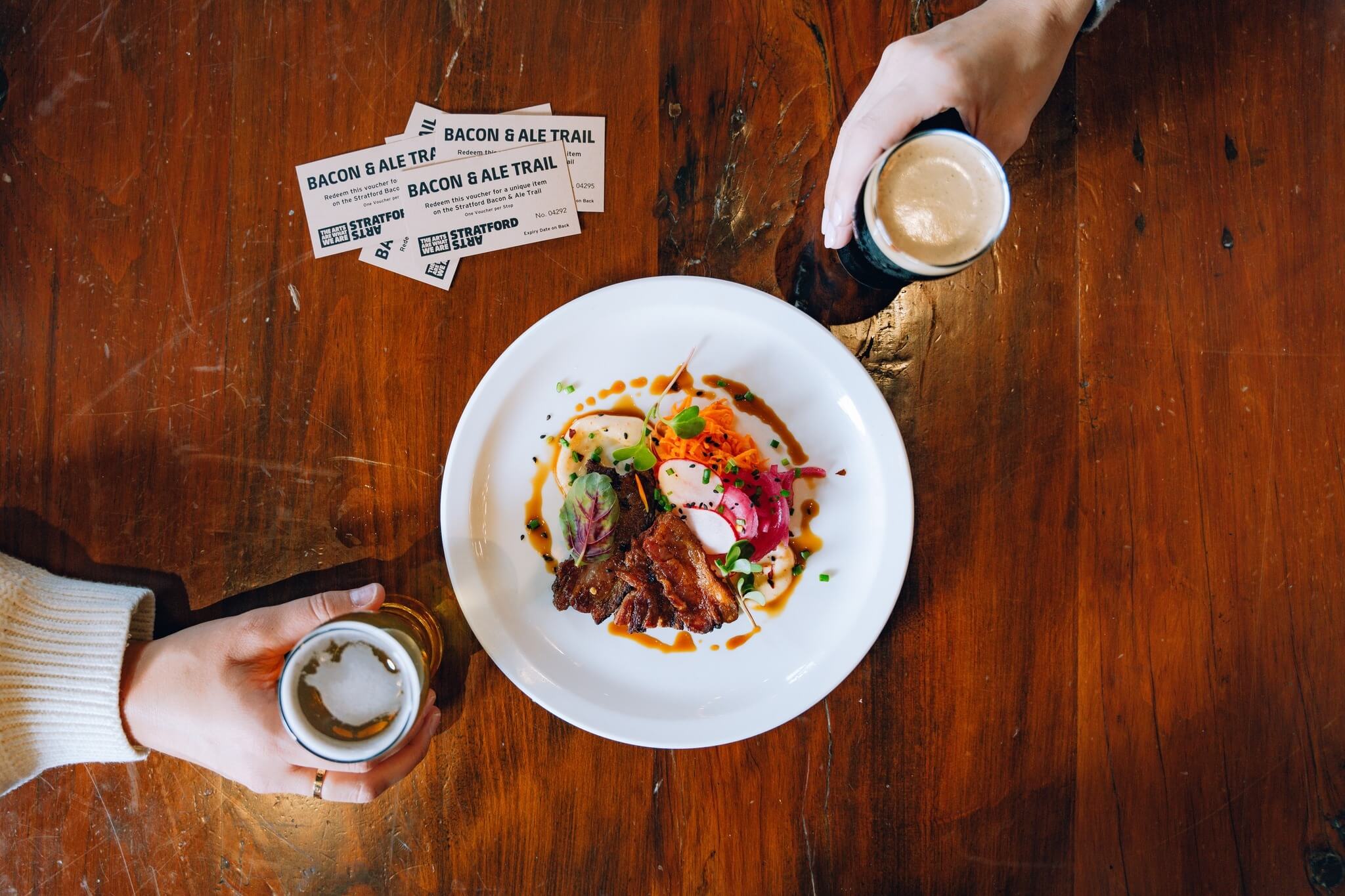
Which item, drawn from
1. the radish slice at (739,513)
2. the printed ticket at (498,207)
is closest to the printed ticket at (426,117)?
the printed ticket at (498,207)

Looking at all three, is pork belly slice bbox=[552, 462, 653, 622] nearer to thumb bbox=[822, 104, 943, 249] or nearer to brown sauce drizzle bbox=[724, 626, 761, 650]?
brown sauce drizzle bbox=[724, 626, 761, 650]

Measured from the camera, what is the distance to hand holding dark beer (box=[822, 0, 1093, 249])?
177 cm

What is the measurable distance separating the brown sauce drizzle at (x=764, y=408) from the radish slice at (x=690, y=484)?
222 millimetres

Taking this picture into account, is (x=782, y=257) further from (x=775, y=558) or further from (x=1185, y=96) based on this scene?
(x=1185, y=96)

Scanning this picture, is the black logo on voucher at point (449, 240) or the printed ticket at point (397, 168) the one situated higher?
the printed ticket at point (397, 168)

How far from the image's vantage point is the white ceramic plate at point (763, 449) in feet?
6.56

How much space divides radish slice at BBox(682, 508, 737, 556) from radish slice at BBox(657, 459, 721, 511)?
0.06ft

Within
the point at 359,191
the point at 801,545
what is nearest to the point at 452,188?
the point at 359,191

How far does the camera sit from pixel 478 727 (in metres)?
2.13

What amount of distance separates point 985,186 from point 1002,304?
1.86 ft

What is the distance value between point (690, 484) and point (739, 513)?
0.16 metres

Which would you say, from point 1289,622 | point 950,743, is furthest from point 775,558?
point 1289,622

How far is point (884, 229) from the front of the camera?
5.59ft

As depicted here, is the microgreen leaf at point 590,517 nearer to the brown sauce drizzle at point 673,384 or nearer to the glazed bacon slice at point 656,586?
the glazed bacon slice at point 656,586
